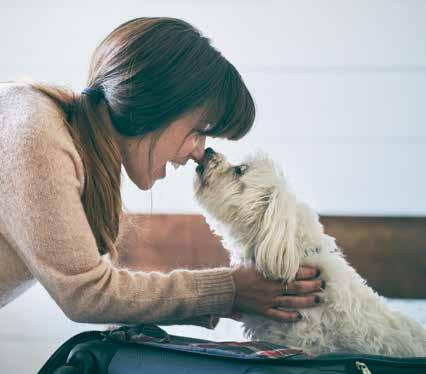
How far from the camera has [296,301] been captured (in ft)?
3.72

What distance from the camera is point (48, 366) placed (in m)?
0.88

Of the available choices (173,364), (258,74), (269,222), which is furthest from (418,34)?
(173,364)

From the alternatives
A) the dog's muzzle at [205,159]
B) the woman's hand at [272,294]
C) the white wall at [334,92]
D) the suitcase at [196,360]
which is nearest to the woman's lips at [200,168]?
the dog's muzzle at [205,159]

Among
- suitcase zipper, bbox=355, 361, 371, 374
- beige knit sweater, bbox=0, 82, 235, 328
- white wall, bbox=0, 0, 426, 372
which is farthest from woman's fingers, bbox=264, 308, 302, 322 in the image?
white wall, bbox=0, 0, 426, 372

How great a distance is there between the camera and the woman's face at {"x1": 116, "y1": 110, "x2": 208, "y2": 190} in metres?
1.10

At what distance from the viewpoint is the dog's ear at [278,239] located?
44.0 inches

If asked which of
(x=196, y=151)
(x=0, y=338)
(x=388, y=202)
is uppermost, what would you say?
(x=196, y=151)

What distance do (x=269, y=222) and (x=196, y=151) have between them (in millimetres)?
204

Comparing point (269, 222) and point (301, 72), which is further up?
point (301, 72)

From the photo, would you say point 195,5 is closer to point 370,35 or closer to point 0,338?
point 370,35

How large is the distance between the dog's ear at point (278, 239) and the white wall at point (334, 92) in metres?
0.87

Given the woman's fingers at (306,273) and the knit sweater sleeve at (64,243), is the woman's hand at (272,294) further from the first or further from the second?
the knit sweater sleeve at (64,243)

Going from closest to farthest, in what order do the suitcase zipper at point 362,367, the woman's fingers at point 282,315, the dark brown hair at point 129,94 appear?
the suitcase zipper at point 362,367
the dark brown hair at point 129,94
the woman's fingers at point 282,315

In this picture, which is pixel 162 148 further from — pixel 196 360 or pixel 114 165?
pixel 196 360
